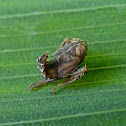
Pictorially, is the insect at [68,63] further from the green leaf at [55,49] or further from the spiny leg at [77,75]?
the green leaf at [55,49]

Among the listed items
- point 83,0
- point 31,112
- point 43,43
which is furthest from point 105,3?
point 31,112

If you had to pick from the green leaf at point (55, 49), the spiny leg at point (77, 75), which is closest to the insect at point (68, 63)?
the spiny leg at point (77, 75)

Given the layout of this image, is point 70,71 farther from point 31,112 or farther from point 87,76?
point 31,112

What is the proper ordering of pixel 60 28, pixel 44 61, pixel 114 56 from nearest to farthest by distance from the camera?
pixel 44 61 → pixel 114 56 → pixel 60 28

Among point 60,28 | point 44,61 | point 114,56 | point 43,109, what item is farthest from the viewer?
point 60,28

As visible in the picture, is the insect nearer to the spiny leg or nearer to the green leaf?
the spiny leg

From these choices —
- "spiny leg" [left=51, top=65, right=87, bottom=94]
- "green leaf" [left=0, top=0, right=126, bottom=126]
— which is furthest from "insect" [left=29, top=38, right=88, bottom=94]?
"green leaf" [left=0, top=0, right=126, bottom=126]

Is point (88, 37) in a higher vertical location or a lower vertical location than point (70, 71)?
higher

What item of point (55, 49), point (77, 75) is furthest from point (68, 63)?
point (55, 49)
